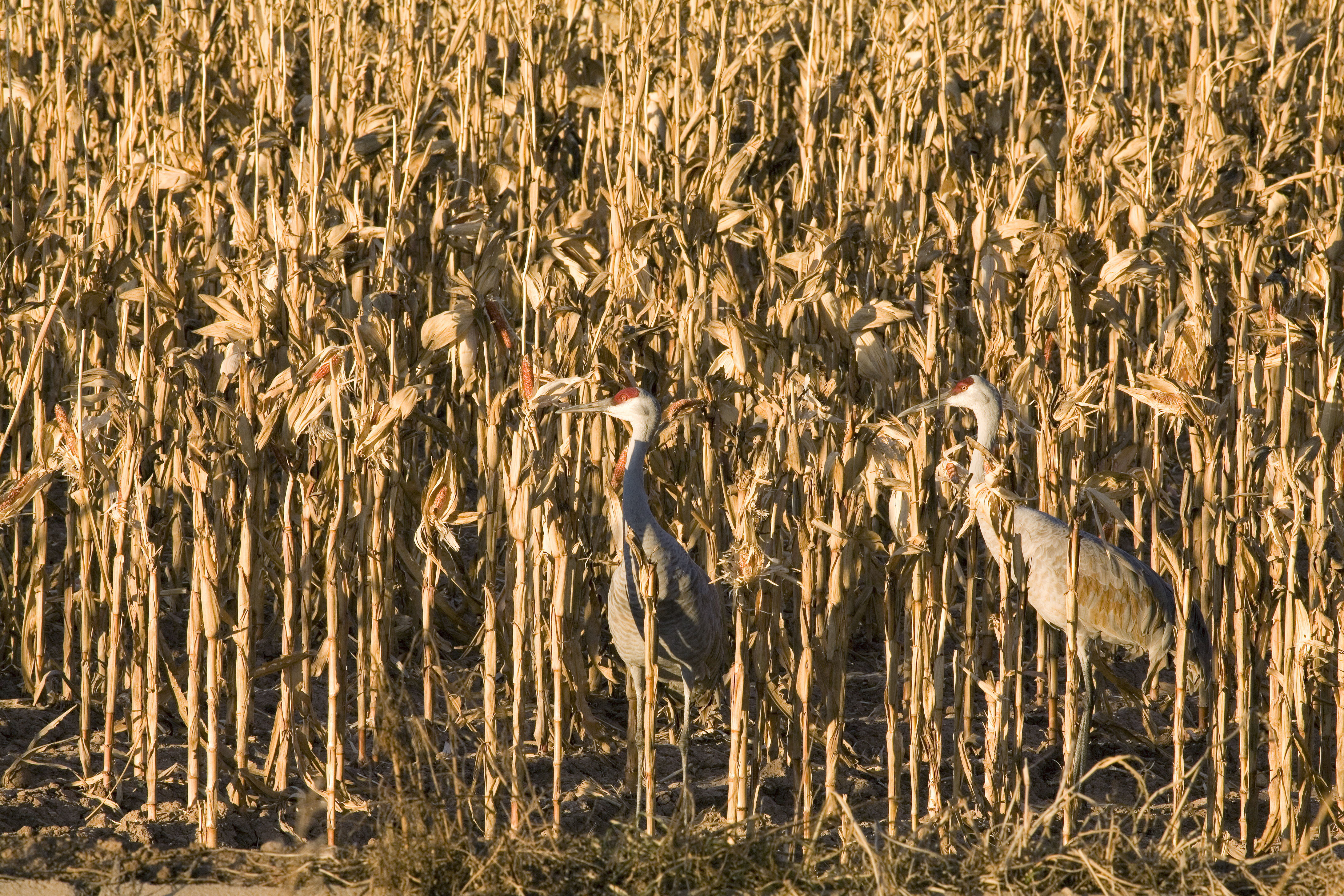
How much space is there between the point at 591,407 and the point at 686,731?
1.02 metres

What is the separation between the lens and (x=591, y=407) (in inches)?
166

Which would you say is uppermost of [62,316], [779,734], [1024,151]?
[1024,151]

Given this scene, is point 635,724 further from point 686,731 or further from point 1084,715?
point 1084,715

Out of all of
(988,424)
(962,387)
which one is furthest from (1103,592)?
(962,387)

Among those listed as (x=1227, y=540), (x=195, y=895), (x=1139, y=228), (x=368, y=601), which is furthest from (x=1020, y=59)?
(x=195, y=895)

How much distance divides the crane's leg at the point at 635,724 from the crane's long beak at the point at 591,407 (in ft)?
2.79

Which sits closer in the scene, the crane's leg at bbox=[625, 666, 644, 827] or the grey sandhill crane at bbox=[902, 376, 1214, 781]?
the grey sandhill crane at bbox=[902, 376, 1214, 781]

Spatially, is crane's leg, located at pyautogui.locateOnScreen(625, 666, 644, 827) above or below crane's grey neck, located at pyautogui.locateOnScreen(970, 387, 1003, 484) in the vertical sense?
below

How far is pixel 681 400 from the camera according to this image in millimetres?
3891

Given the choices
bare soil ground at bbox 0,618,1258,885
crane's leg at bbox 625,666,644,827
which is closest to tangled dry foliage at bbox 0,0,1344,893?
bare soil ground at bbox 0,618,1258,885

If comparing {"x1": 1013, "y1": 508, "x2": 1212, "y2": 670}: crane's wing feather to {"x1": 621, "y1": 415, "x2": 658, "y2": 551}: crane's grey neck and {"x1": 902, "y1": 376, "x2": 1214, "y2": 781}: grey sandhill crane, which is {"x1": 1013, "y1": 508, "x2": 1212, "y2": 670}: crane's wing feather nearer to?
{"x1": 902, "y1": 376, "x2": 1214, "y2": 781}: grey sandhill crane

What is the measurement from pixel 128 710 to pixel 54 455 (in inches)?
44.9

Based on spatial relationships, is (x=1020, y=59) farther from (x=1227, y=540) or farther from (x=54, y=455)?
(x=54, y=455)

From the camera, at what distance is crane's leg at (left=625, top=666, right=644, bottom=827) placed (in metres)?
4.40
